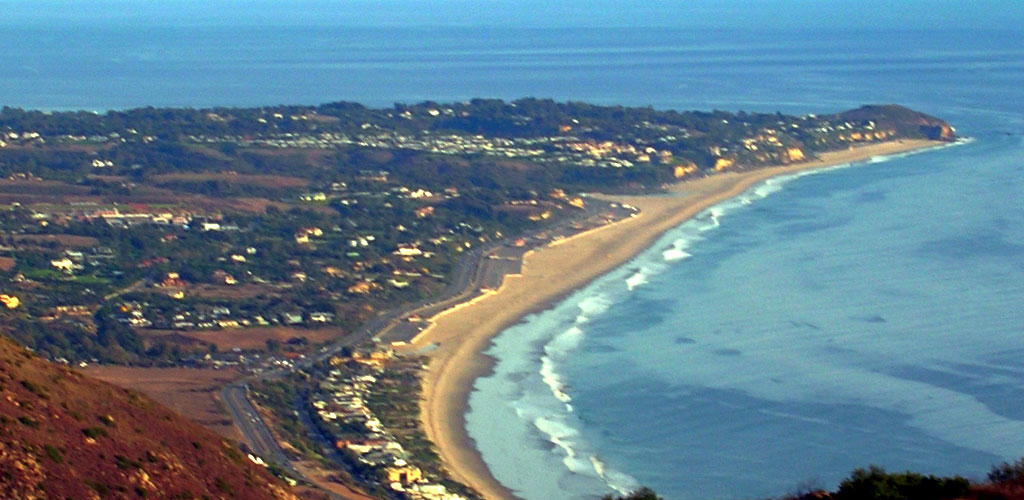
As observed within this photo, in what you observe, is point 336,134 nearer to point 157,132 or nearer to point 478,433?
point 157,132

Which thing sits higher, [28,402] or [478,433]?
[28,402]

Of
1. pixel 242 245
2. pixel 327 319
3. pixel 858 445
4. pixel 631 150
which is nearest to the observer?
pixel 858 445

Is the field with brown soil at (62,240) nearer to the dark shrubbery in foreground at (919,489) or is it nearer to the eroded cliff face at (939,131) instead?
the dark shrubbery in foreground at (919,489)

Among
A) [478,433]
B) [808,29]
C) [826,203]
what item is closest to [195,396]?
[478,433]

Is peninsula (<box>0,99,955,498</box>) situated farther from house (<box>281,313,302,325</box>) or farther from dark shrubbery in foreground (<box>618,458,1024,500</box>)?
dark shrubbery in foreground (<box>618,458,1024,500</box>)

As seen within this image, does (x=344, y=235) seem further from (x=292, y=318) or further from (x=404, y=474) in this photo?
(x=404, y=474)

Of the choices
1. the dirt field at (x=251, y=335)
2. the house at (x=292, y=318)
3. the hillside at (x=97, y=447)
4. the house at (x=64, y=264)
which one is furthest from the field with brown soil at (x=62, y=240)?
the hillside at (x=97, y=447)

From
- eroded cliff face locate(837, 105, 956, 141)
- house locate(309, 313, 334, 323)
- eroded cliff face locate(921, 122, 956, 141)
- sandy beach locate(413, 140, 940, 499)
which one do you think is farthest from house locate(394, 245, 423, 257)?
eroded cliff face locate(921, 122, 956, 141)
